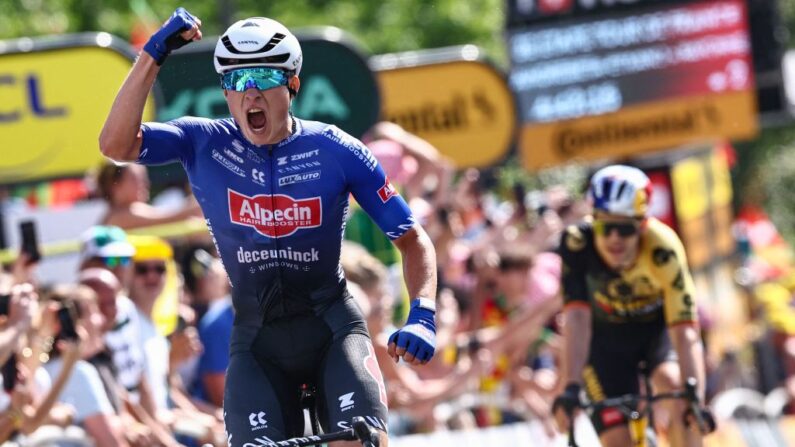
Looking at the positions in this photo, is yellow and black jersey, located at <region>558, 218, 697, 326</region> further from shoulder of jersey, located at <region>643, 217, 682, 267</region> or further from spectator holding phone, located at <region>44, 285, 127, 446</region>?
spectator holding phone, located at <region>44, 285, 127, 446</region>

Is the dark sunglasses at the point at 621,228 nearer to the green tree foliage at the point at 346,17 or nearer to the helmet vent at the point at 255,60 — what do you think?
the helmet vent at the point at 255,60

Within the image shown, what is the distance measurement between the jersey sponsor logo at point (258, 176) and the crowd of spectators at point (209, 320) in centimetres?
181

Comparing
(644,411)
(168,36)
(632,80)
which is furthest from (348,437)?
(632,80)

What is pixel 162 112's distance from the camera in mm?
10719

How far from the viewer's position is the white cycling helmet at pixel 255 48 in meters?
6.27

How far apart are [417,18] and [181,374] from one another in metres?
24.1

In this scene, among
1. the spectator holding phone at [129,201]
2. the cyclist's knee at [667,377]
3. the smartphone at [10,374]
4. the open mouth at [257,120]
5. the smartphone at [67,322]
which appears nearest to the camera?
the open mouth at [257,120]

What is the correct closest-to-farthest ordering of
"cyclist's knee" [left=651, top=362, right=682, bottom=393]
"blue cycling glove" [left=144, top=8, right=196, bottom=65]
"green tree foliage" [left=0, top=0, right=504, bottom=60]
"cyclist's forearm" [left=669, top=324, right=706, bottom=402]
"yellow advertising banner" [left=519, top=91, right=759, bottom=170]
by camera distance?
"blue cycling glove" [left=144, top=8, right=196, bottom=65] → "cyclist's forearm" [left=669, top=324, right=706, bottom=402] → "cyclist's knee" [left=651, top=362, right=682, bottom=393] → "yellow advertising banner" [left=519, top=91, right=759, bottom=170] → "green tree foliage" [left=0, top=0, right=504, bottom=60]

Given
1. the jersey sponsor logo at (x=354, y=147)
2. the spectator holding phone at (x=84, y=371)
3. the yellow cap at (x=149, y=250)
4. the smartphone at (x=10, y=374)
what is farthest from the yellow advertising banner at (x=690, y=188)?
the jersey sponsor logo at (x=354, y=147)

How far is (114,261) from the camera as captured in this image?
890 cm

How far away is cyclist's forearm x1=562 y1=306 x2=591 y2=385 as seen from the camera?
919 cm

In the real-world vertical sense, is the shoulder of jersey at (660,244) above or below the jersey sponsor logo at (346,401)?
above

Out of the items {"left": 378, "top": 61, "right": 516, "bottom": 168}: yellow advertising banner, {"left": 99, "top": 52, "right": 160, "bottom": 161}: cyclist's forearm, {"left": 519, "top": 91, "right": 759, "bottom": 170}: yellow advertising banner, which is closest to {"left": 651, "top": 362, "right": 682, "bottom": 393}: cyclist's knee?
{"left": 99, "top": 52, "right": 160, "bottom": 161}: cyclist's forearm

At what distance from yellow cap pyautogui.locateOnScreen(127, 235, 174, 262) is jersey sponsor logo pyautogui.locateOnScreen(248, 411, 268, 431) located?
3170 millimetres
